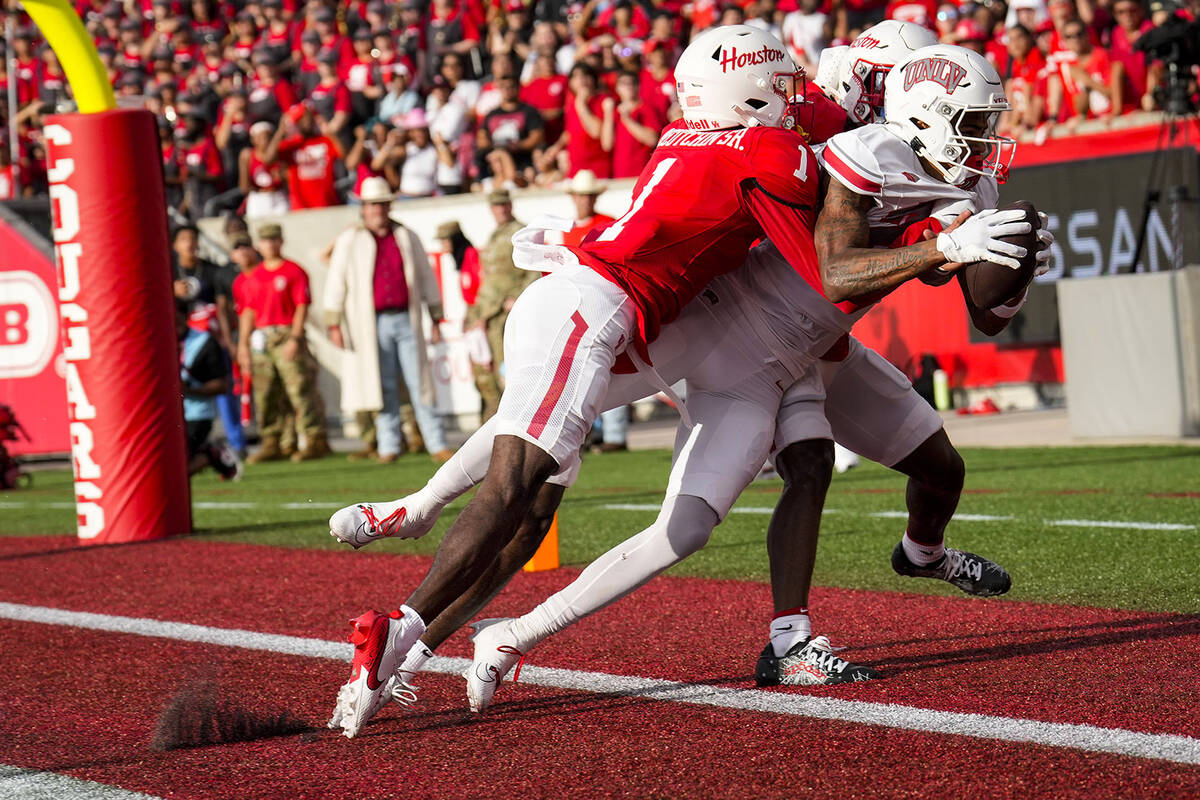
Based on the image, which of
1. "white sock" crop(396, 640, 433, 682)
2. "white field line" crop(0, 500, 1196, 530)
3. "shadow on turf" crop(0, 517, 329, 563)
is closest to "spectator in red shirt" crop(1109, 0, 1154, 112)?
"white field line" crop(0, 500, 1196, 530)

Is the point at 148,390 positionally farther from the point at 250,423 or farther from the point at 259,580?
the point at 250,423

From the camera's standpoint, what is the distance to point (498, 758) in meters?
3.55

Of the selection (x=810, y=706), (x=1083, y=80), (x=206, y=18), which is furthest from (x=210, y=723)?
(x=206, y=18)

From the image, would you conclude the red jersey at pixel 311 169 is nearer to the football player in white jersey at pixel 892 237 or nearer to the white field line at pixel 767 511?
the white field line at pixel 767 511

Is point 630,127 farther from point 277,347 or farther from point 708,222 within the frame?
point 708,222

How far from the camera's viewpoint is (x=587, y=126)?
570 inches

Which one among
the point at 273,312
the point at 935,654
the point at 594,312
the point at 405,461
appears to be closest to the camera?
the point at 594,312

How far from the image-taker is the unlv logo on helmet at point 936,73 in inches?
159

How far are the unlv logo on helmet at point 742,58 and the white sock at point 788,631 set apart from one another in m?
1.43

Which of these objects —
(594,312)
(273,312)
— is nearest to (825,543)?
(594,312)

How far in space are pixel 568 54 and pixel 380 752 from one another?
13.4m

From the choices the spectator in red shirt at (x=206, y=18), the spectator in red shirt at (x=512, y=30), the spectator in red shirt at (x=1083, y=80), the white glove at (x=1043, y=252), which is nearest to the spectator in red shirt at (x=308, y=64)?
the spectator in red shirt at (x=512, y=30)

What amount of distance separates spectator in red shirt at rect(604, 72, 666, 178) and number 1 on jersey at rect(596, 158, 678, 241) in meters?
9.88

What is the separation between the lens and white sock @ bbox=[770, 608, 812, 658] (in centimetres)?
419
